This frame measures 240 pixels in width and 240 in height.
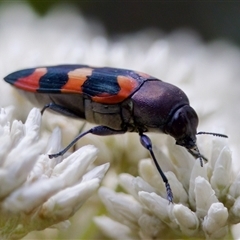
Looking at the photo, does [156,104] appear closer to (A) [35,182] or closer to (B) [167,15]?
(A) [35,182]

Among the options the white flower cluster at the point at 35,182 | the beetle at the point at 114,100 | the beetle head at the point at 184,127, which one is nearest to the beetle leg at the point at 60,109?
the beetle at the point at 114,100

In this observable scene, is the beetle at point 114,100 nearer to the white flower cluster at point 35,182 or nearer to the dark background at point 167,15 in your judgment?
the white flower cluster at point 35,182

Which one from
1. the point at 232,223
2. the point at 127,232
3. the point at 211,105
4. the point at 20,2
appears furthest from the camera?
the point at 20,2

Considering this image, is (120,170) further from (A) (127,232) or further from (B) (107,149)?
(A) (127,232)

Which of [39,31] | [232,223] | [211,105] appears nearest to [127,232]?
[232,223]

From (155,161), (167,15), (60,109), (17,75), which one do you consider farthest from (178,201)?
(167,15)

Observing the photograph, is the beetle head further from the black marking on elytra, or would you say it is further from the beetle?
the black marking on elytra
